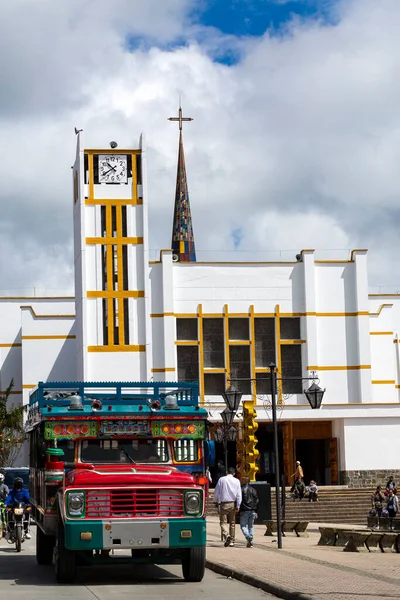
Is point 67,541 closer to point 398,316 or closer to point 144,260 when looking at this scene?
point 144,260

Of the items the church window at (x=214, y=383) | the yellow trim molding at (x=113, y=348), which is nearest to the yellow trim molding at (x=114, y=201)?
the yellow trim molding at (x=113, y=348)

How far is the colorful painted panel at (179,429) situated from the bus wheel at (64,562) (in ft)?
7.24

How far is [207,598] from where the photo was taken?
600 inches

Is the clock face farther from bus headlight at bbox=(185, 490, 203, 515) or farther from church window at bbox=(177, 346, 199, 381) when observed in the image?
bus headlight at bbox=(185, 490, 203, 515)

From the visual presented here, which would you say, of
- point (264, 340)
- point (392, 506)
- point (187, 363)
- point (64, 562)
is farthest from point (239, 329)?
point (64, 562)

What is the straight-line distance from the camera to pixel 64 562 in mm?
16875

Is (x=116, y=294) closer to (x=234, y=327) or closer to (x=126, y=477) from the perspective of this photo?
(x=234, y=327)

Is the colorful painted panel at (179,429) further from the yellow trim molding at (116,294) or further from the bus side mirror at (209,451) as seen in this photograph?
the yellow trim molding at (116,294)

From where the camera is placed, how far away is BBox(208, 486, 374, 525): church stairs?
45.8 meters

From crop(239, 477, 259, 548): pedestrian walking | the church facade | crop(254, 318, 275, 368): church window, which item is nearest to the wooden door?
the church facade

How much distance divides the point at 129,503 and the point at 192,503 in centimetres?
93

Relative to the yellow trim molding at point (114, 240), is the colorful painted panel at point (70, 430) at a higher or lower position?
lower

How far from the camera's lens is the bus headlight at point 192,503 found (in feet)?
55.0

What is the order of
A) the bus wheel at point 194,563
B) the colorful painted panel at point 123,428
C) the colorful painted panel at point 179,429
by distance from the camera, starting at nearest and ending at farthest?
the bus wheel at point 194,563, the colorful painted panel at point 123,428, the colorful painted panel at point 179,429
